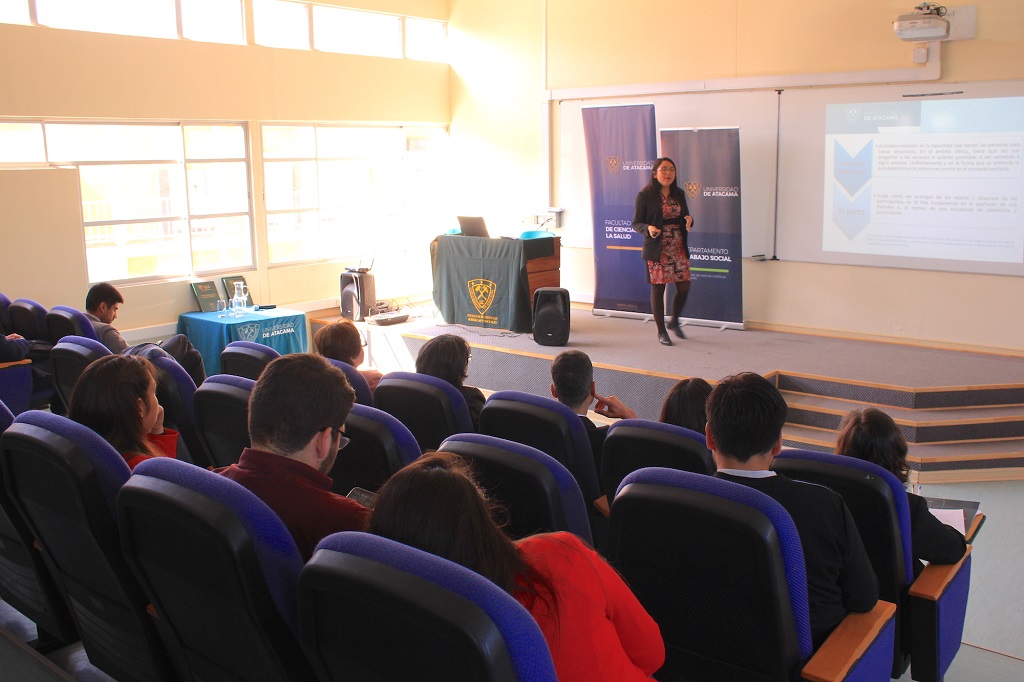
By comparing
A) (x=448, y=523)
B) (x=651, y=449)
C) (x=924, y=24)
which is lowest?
(x=651, y=449)

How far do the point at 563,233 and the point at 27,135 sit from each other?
17.2 feet

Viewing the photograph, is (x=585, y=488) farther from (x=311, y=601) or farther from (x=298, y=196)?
(x=298, y=196)

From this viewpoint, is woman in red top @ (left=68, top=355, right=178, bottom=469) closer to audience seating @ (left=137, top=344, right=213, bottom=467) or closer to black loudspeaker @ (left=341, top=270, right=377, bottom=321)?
audience seating @ (left=137, top=344, right=213, bottom=467)

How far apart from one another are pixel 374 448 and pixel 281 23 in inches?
303

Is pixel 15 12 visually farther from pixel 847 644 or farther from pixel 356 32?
pixel 847 644

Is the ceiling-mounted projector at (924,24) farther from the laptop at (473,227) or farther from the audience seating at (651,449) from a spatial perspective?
the audience seating at (651,449)

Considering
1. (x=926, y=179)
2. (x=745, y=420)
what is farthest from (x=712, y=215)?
(x=745, y=420)

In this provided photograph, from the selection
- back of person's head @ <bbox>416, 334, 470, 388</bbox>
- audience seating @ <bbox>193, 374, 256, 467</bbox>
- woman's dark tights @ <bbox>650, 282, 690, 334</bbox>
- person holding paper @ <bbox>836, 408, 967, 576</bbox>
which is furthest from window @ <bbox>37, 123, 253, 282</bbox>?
person holding paper @ <bbox>836, 408, 967, 576</bbox>

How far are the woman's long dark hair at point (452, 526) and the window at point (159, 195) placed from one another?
732 cm

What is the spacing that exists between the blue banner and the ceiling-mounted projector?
2456 millimetres

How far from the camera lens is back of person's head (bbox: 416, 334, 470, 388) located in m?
3.74

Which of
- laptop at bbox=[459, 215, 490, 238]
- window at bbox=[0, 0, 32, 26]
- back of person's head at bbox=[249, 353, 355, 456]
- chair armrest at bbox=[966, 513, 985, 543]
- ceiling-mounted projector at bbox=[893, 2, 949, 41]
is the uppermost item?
window at bbox=[0, 0, 32, 26]

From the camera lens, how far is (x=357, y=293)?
930 centimetres

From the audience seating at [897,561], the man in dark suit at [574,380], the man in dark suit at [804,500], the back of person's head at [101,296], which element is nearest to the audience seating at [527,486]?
the man in dark suit at [804,500]
